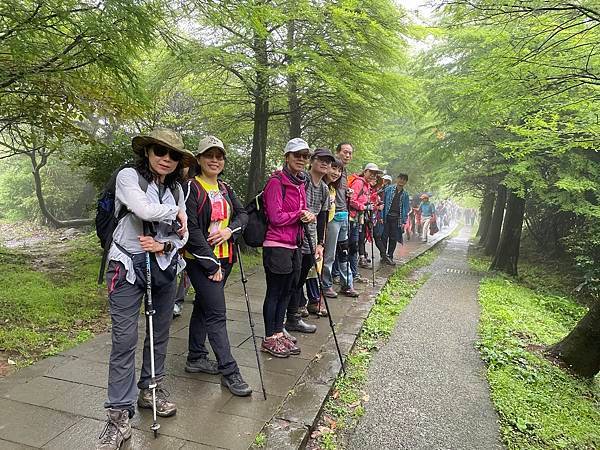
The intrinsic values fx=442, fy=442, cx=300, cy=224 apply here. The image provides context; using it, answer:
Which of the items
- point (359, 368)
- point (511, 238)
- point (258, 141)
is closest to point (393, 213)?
point (258, 141)

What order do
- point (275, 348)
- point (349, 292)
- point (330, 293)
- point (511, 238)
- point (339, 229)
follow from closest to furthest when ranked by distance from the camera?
1. point (275, 348)
2. point (339, 229)
3. point (330, 293)
4. point (349, 292)
5. point (511, 238)

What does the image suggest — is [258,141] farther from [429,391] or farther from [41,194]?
[41,194]

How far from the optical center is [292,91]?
926 centimetres

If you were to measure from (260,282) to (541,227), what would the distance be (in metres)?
12.0

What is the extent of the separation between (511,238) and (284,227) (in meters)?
9.65

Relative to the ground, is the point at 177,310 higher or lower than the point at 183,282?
lower

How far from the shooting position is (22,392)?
3.28 metres

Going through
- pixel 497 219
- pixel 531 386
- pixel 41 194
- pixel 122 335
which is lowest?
pixel 531 386

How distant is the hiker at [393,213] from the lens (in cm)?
955

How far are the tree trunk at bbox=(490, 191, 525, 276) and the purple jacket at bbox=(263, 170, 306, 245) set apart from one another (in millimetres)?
9496

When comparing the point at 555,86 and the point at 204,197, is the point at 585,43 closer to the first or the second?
the point at 555,86

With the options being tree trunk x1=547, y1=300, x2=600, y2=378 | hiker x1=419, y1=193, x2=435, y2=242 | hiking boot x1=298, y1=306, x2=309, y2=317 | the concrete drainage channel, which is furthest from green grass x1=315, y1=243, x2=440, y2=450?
hiker x1=419, y1=193, x2=435, y2=242

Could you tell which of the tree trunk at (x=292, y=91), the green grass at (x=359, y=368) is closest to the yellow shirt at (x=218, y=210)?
the green grass at (x=359, y=368)

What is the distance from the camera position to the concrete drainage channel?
2.98 meters
